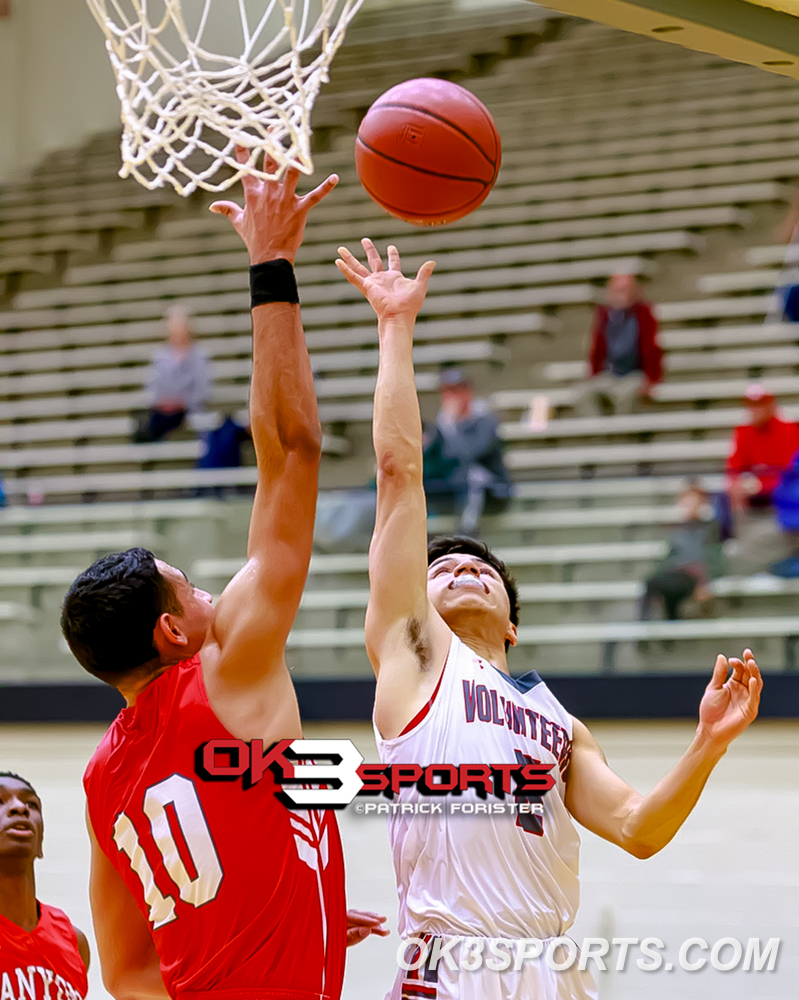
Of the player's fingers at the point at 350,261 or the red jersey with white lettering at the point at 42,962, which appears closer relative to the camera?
the player's fingers at the point at 350,261

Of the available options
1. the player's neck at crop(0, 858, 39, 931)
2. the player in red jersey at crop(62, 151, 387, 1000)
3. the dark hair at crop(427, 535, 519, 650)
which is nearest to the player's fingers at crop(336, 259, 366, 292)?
the player in red jersey at crop(62, 151, 387, 1000)

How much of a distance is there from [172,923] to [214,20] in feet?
32.5

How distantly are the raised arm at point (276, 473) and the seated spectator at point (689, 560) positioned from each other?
540 cm

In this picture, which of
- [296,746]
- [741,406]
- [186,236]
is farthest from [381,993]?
[186,236]

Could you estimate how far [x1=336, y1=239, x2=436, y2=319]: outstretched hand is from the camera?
299cm

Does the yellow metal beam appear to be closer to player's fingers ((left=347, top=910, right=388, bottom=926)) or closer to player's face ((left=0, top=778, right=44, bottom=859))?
player's fingers ((left=347, top=910, right=388, bottom=926))

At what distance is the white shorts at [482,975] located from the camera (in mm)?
2631

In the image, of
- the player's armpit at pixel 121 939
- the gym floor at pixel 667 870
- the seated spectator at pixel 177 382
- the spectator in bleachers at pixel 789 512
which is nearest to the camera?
the player's armpit at pixel 121 939

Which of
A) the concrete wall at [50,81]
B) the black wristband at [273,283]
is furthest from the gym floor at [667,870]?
the concrete wall at [50,81]

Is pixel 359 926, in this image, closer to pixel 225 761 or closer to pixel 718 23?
pixel 225 761

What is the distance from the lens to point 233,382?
11.8m

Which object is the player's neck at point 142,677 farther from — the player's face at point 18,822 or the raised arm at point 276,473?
the player's face at point 18,822

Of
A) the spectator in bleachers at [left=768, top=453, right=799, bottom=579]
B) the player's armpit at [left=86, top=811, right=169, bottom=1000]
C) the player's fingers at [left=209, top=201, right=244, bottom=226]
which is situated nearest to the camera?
the player's armpit at [left=86, top=811, right=169, bottom=1000]

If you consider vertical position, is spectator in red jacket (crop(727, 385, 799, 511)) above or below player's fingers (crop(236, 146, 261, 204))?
below
